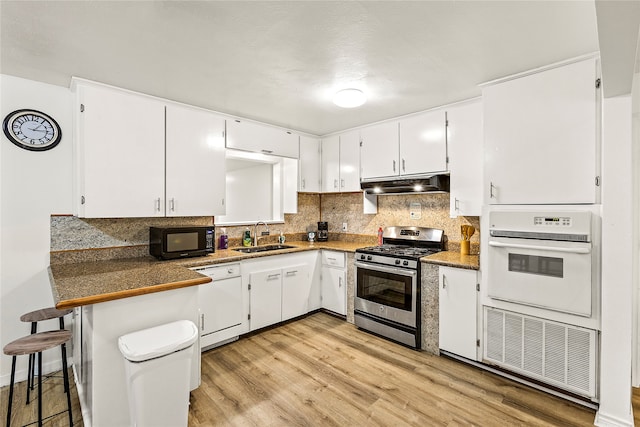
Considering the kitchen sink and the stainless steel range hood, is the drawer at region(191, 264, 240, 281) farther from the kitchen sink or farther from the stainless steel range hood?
the stainless steel range hood

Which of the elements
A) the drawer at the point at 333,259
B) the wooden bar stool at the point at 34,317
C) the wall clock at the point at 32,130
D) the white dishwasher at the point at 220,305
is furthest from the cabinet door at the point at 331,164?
the wooden bar stool at the point at 34,317

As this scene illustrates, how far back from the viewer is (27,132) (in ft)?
7.90

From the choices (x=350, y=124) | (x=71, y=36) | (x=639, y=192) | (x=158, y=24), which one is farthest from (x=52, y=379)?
(x=639, y=192)

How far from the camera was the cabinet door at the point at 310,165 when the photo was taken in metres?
4.05

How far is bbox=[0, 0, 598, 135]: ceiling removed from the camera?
1.58 metres

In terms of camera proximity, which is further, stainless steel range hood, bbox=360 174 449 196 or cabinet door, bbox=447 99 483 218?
stainless steel range hood, bbox=360 174 449 196

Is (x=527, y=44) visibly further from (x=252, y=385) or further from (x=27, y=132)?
(x=27, y=132)

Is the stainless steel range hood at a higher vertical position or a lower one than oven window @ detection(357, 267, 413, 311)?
higher

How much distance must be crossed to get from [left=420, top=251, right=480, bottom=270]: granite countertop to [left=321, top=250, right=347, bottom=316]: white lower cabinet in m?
1.06

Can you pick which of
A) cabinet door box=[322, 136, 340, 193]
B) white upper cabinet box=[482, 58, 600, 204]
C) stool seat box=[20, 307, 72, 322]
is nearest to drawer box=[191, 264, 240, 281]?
stool seat box=[20, 307, 72, 322]

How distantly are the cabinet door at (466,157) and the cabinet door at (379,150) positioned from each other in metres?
0.63

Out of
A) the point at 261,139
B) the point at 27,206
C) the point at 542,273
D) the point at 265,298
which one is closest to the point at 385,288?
the point at 265,298

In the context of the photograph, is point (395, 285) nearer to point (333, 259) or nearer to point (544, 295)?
point (333, 259)

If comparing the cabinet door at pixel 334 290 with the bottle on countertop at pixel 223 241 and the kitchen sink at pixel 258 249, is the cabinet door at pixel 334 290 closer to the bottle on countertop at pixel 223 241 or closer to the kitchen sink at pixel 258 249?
the kitchen sink at pixel 258 249
